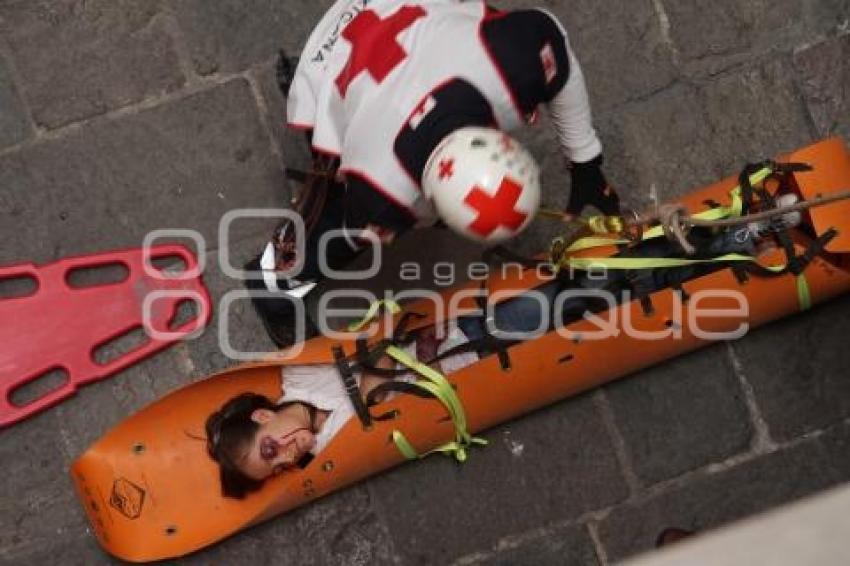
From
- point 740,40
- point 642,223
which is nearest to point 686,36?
point 740,40

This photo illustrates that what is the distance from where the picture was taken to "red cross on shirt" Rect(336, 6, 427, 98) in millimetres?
1743

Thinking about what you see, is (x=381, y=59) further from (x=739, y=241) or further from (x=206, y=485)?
(x=206, y=485)

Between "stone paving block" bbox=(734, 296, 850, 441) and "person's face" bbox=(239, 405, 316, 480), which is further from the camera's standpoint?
"stone paving block" bbox=(734, 296, 850, 441)

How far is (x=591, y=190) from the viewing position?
Result: 2066 millimetres

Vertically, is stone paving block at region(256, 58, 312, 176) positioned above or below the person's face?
above

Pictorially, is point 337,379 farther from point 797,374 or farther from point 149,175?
point 797,374

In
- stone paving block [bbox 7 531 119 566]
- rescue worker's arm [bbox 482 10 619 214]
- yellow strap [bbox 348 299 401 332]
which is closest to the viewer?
rescue worker's arm [bbox 482 10 619 214]

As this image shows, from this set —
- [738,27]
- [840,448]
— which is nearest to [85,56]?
[738,27]

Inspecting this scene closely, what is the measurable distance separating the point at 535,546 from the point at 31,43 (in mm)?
1544

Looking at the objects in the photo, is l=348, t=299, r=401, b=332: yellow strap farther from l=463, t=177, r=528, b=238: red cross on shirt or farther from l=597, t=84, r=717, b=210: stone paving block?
l=597, t=84, r=717, b=210: stone paving block

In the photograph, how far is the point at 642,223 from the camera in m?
1.87

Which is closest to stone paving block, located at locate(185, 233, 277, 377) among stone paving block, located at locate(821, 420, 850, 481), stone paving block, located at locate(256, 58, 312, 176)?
stone paving block, located at locate(256, 58, 312, 176)

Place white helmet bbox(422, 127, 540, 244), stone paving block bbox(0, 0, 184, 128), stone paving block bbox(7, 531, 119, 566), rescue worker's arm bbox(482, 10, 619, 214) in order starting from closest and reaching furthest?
white helmet bbox(422, 127, 540, 244) → rescue worker's arm bbox(482, 10, 619, 214) → stone paving block bbox(7, 531, 119, 566) → stone paving block bbox(0, 0, 184, 128)

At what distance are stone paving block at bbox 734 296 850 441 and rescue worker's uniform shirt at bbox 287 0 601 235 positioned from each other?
74 cm
